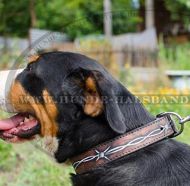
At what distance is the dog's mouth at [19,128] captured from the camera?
3754 mm

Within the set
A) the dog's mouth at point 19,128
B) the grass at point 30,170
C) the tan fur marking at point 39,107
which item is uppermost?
the tan fur marking at point 39,107

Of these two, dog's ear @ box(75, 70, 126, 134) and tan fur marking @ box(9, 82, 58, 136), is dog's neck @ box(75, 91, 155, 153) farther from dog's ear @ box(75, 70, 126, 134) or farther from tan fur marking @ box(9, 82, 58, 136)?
tan fur marking @ box(9, 82, 58, 136)

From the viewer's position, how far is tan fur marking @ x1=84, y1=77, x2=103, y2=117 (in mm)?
3303

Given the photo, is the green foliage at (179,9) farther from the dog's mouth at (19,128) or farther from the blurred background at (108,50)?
the dog's mouth at (19,128)

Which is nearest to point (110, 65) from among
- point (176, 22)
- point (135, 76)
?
point (135, 76)

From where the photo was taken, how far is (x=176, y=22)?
21.0 m

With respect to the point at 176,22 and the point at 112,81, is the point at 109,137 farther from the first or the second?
the point at 176,22

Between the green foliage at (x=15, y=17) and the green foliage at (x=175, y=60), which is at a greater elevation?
the green foliage at (x=15, y=17)

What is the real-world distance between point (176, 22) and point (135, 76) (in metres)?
10.7

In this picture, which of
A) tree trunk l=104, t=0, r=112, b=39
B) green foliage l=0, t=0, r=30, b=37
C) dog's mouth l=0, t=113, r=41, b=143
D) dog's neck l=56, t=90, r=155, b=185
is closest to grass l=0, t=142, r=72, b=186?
dog's mouth l=0, t=113, r=41, b=143

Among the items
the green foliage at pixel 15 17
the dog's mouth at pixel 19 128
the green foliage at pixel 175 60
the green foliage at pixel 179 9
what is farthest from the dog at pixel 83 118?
the green foliage at pixel 179 9

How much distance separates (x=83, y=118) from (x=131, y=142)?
0.42m

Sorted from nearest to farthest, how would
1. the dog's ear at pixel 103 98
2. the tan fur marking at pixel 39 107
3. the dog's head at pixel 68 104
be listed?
the dog's ear at pixel 103 98 → the dog's head at pixel 68 104 → the tan fur marking at pixel 39 107

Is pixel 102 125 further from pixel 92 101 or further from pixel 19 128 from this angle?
pixel 19 128
